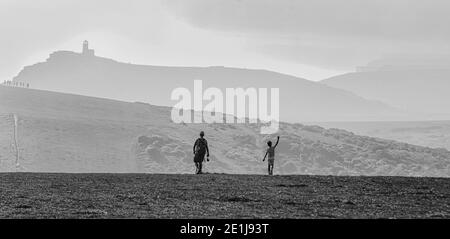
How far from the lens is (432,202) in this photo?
3631 centimetres

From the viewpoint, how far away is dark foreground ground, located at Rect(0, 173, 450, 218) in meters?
30.4

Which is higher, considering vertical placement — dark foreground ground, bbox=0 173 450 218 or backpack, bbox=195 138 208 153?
backpack, bbox=195 138 208 153

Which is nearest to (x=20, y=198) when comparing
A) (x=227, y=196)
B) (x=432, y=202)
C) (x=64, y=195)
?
(x=64, y=195)

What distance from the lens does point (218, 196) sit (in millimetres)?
36438

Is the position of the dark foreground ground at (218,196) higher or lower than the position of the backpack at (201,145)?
lower

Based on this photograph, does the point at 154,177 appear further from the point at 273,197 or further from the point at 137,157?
the point at 137,157

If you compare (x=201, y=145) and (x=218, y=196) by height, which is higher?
(x=201, y=145)

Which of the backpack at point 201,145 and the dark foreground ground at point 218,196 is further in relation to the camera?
the backpack at point 201,145

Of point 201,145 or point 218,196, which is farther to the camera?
point 201,145

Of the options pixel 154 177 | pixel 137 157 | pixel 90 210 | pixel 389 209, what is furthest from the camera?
pixel 137 157

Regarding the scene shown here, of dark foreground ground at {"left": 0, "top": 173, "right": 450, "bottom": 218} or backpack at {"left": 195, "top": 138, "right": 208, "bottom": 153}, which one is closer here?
dark foreground ground at {"left": 0, "top": 173, "right": 450, "bottom": 218}

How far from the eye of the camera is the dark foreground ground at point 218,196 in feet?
99.8
